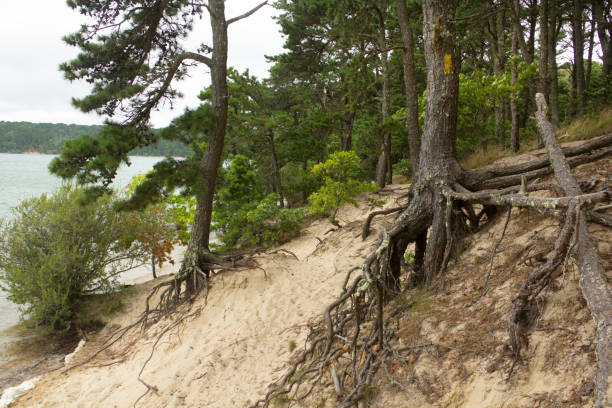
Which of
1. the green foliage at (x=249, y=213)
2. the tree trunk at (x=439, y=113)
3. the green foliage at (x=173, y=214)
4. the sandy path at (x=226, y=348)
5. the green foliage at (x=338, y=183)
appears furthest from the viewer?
the green foliage at (x=249, y=213)

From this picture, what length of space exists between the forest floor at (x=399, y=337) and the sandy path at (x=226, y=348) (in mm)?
22

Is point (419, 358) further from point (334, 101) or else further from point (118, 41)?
point (334, 101)

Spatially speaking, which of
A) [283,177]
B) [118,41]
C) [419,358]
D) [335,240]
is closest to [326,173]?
[335,240]

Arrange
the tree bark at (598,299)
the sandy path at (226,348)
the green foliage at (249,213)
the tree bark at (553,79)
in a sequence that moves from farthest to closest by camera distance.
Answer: the green foliage at (249,213)
the tree bark at (553,79)
the sandy path at (226,348)
the tree bark at (598,299)

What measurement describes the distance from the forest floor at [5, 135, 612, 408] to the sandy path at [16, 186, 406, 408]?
0.02 meters

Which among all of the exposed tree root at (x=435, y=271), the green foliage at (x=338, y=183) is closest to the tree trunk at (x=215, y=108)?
the exposed tree root at (x=435, y=271)

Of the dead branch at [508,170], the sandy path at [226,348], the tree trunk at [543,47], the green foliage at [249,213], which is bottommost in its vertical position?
the sandy path at [226,348]

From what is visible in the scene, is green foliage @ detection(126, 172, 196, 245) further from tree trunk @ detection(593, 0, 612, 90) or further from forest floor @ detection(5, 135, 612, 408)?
tree trunk @ detection(593, 0, 612, 90)

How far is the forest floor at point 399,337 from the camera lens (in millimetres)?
2664

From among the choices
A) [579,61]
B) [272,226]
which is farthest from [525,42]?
[272,226]

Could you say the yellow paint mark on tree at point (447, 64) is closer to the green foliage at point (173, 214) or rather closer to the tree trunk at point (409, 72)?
the tree trunk at point (409, 72)

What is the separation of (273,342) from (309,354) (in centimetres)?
127

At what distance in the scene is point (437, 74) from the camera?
4766 mm

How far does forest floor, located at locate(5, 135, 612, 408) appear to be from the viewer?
266 centimetres
